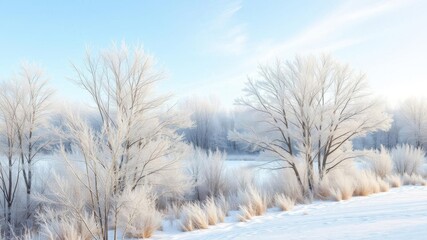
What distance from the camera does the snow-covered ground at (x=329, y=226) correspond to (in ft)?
12.8

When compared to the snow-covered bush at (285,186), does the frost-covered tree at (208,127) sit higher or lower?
higher

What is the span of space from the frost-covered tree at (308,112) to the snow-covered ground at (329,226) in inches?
171

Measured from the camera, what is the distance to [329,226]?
4.70 metres

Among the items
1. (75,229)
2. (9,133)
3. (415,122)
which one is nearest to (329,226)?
(75,229)

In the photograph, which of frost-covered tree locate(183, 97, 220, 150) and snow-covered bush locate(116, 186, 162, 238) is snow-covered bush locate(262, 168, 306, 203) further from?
frost-covered tree locate(183, 97, 220, 150)

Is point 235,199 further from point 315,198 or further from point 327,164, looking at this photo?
point 327,164

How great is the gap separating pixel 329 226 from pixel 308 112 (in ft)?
20.7

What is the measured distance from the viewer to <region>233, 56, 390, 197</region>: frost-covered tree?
1076 cm

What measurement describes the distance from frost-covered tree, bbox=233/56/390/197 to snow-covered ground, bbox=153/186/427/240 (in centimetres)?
435

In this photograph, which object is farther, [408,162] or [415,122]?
[415,122]

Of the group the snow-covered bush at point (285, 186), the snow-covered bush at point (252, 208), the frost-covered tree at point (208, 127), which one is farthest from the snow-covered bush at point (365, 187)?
the frost-covered tree at point (208, 127)

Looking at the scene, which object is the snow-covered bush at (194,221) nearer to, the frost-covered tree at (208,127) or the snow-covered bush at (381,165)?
the snow-covered bush at (381,165)

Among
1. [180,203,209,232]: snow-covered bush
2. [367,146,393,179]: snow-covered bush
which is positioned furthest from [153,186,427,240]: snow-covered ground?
[367,146,393,179]: snow-covered bush

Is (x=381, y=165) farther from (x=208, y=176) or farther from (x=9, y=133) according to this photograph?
(x=9, y=133)
